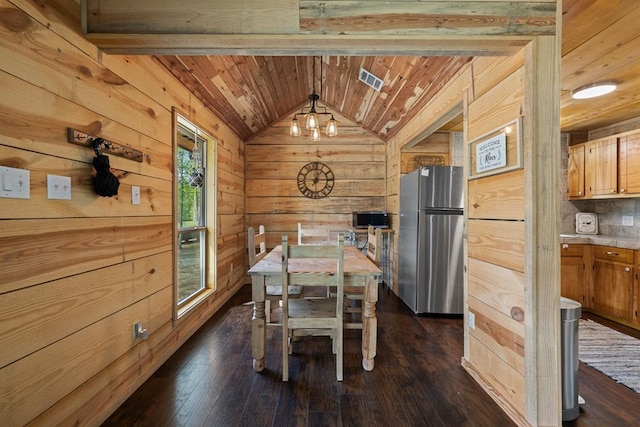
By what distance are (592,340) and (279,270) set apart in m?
3.00

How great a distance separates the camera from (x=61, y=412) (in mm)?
1357

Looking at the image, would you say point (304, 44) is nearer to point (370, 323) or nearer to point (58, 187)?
point (58, 187)

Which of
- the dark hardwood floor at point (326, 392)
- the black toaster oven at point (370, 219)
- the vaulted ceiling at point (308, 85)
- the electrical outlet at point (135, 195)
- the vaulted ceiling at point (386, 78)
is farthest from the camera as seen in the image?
the black toaster oven at point (370, 219)

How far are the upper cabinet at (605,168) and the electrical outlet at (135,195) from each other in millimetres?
4738

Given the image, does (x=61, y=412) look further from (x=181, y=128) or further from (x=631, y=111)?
(x=631, y=111)

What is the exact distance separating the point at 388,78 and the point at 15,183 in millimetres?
3105

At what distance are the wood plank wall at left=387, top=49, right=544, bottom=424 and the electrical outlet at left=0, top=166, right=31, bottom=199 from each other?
2.45m

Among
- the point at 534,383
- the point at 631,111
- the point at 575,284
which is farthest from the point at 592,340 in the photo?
the point at 631,111

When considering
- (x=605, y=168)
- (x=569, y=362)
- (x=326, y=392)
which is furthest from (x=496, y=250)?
(x=605, y=168)

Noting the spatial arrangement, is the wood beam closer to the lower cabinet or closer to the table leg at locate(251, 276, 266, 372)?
the table leg at locate(251, 276, 266, 372)

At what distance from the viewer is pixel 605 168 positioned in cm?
328

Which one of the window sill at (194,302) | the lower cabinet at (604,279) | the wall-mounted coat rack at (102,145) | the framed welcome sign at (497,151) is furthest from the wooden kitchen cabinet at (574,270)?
the wall-mounted coat rack at (102,145)

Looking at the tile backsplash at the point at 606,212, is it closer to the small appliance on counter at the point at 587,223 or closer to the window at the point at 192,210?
the small appliance on counter at the point at 587,223

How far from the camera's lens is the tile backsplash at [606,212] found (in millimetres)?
3303
